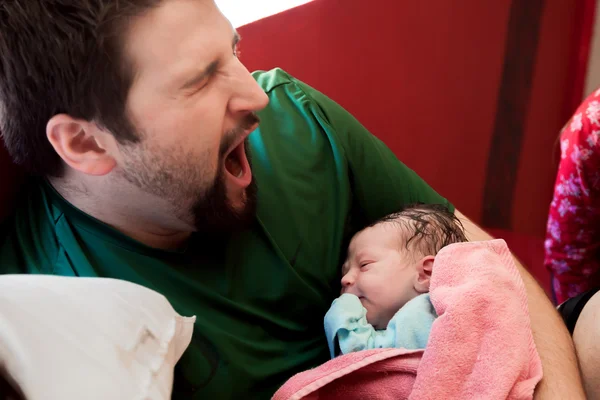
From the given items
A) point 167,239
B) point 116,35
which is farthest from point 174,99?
point 167,239

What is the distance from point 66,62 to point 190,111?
175mm

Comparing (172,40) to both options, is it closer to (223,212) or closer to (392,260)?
(223,212)

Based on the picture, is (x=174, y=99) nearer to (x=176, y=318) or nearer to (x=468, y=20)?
(x=176, y=318)

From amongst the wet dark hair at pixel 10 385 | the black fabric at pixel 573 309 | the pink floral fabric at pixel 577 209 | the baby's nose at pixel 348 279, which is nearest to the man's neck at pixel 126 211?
the baby's nose at pixel 348 279

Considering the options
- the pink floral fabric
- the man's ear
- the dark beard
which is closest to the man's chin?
the dark beard

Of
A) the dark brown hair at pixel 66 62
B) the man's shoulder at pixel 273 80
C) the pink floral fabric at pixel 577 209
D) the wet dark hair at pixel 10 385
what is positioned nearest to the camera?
the wet dark hair at pixel 10 385

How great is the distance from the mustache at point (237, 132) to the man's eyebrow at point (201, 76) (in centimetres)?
10

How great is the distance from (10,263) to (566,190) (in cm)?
125

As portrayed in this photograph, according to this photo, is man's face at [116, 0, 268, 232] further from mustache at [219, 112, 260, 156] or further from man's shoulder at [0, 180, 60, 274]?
man's shoulder at [0, 180, 60, 274]

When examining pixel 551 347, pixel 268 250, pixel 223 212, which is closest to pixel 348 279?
pixel 268 250

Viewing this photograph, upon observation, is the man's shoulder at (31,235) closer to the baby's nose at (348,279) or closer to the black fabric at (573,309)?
the baby's nose at (348,279)

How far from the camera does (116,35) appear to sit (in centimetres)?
75

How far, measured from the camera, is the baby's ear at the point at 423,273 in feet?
3.21

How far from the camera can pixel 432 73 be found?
1891 millimetres
